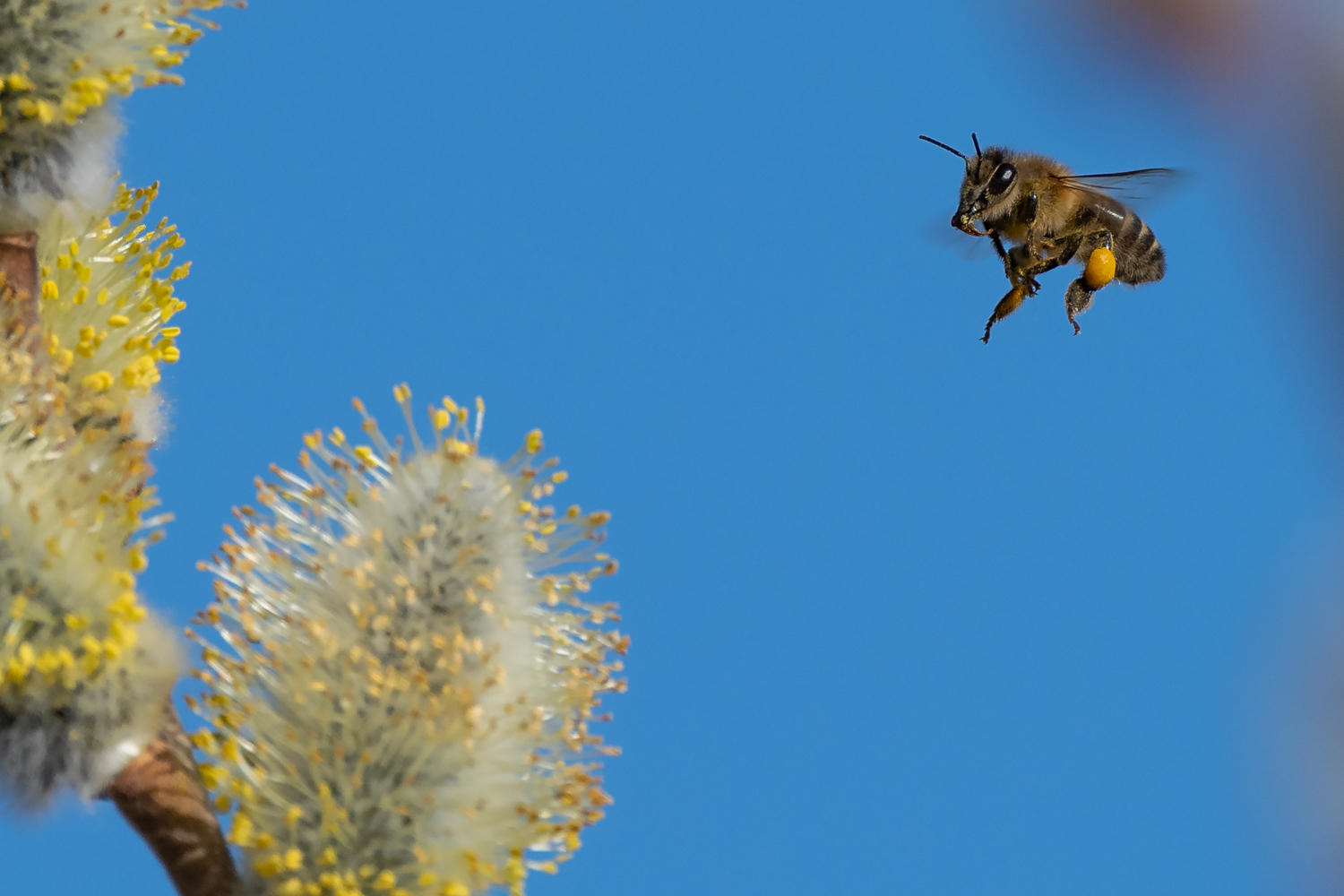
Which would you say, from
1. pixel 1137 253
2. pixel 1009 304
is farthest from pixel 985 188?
pixel 1137 253

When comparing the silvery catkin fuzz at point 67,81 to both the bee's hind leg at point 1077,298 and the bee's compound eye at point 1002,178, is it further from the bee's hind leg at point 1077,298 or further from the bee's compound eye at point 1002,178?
the bee's hind leg at point 1077,298

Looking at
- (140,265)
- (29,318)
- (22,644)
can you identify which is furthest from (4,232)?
(22,644)

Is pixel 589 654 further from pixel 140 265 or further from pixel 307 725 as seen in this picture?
pixel 140 265

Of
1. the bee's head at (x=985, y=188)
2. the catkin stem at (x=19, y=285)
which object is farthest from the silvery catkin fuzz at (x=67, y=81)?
the bee's head at (x=985, y=188)

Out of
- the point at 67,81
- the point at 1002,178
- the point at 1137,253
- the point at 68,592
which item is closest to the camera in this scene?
the point at 68,592

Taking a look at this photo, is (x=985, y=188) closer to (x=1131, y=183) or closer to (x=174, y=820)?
(x=1131, y=183)

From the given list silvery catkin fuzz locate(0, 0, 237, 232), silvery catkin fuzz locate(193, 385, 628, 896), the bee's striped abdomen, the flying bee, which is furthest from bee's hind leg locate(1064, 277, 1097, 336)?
silvery catkin fuzz locate(0, 0, 237, 232)
